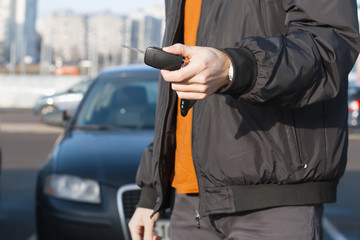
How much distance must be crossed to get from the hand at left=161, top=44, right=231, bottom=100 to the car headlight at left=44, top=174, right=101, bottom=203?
274 cm

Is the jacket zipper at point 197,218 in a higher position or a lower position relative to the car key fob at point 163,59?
lower

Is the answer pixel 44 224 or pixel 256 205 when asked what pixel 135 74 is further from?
pixel 256 205

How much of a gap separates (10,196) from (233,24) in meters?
6.64

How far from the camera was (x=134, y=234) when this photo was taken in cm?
236

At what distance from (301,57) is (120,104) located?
3.93 meters

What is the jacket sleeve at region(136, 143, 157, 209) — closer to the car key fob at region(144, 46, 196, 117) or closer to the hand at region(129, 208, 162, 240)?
the hand at region(129, 208, 162, 240)

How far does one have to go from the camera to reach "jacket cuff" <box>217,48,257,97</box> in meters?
1.58

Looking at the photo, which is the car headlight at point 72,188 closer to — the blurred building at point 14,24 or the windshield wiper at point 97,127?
the windshield wiper at point 97,127

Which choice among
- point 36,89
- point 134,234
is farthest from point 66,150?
point 36,89

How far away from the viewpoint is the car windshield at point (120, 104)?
5.31 metres

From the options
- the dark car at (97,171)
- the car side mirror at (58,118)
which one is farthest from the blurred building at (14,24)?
the dark car at (97,171)

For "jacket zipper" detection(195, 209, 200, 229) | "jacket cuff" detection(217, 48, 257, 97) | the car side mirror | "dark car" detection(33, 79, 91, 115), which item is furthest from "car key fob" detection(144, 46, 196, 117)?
"dark car" detection(33, 79, 91, 115)

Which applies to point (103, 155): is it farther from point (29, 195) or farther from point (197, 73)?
point (29, 195)

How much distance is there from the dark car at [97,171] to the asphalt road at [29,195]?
4.46ft
